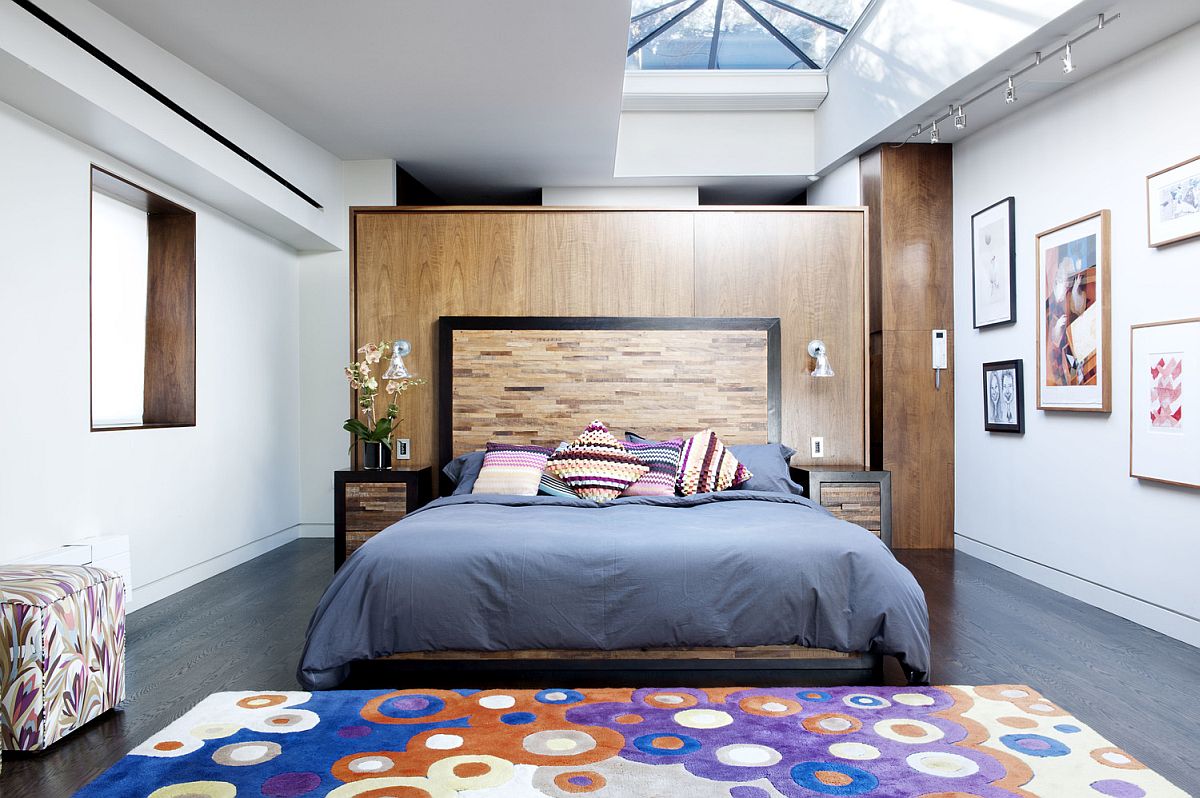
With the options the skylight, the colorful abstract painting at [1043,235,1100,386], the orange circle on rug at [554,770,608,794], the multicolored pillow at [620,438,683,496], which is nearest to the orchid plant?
the multicolored pillow at [620,438,683,496]

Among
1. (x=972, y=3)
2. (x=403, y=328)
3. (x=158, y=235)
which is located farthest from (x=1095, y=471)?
(x=158, y=235)

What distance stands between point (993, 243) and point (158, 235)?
4.96 metres

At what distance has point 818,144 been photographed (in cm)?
628

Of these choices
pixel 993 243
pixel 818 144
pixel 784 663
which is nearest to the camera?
pixel 784 663

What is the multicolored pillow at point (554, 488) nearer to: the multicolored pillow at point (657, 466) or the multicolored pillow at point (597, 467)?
the multicolored pillow at point (597, 467)

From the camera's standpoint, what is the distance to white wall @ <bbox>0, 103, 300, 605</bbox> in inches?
133

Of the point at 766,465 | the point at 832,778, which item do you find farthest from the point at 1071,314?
the point at 832,778

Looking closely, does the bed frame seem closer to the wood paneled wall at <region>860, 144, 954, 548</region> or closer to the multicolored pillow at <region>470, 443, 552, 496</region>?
the multicolored pillow at <region>470, 443, 552, 496</region>

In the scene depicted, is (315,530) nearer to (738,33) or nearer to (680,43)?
(680,43)

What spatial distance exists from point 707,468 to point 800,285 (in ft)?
5.14

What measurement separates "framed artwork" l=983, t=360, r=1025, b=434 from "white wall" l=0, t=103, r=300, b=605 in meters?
4.75

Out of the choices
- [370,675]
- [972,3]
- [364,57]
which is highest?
[972,3]

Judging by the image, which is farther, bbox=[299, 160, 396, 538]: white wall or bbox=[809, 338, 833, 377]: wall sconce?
bbox=[299, 160, 396, 538]: white wall

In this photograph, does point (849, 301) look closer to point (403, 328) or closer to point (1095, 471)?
point (1095, 471)
